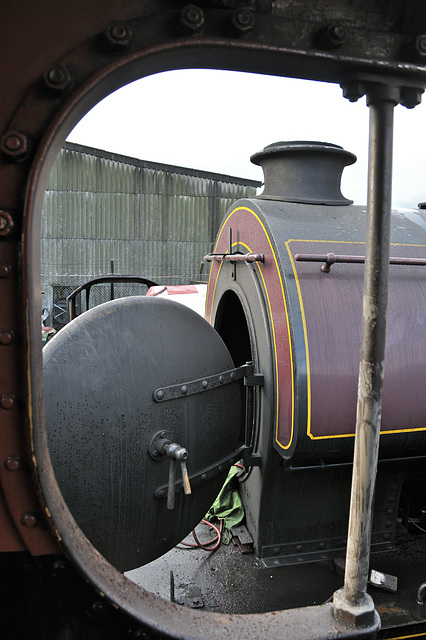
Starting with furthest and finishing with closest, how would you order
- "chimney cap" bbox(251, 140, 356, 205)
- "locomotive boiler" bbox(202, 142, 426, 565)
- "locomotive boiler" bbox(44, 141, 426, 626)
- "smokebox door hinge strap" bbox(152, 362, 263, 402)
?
"chimney cap" bbox(251, 140, 356, 205), "locomotive boiler" bbox(202, 142, 426, 565), "smokebox door hinge strap" bbox(152, 362, 263, 402), "locomotive boiler" bbox(44, 141, 426, 626)

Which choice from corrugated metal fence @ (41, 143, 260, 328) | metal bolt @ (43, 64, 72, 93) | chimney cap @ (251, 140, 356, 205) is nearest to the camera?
metal bolt @ (43, 64, 72, 93)

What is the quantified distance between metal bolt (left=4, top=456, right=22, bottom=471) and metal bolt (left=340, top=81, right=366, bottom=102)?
3.17 ft

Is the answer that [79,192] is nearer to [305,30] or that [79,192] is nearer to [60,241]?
[60,241]

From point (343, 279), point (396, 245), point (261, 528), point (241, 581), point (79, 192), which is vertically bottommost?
point (241, 581)

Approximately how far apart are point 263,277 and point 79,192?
44.7 feet

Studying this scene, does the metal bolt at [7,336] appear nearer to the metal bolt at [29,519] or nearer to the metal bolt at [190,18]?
the metal bolt at [29,519]

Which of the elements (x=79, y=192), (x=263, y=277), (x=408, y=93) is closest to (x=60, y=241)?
(x=79, y=192)

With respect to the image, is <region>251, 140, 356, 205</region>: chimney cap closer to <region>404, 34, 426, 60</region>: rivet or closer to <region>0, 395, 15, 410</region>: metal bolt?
<region>404, 34, 426, 60</region>: rivet

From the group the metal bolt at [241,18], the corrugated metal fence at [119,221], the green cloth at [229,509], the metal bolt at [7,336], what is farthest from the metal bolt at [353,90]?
the corrugated metal fence at [119,221]

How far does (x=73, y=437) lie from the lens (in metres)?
1.62

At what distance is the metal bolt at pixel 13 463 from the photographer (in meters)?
0.88

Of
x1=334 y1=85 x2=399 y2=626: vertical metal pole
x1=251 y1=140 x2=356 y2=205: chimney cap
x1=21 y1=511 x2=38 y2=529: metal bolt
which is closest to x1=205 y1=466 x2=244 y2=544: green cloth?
x1=334 y1=85 x2=399 y2=626: vertical metal pole

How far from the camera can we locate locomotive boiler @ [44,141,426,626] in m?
1.67

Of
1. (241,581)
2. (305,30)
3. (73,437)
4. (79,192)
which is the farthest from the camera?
(79,192)
